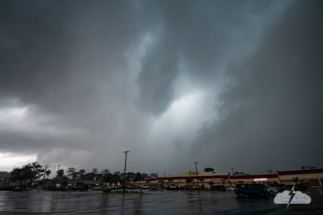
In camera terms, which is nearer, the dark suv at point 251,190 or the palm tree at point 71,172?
the dark suv at point 251,190

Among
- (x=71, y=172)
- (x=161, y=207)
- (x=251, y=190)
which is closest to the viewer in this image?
(x=161, y=207)

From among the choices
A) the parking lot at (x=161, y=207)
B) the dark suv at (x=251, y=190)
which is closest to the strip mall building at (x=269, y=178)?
the dark suv at (x=251, y=190)

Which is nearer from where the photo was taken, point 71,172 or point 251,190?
point 251,190

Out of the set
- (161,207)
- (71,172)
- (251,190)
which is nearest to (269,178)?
(251,190)

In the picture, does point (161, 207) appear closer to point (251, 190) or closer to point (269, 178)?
point (251, 190)

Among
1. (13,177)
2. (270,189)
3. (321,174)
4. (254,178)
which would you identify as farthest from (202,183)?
(13,177)

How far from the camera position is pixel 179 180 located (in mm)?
90875

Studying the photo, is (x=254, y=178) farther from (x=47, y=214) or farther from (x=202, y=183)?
(x=47, y=214)

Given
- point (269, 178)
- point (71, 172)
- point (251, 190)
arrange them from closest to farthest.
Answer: point (251, 190)
point (269, 178)
point (71, 172)

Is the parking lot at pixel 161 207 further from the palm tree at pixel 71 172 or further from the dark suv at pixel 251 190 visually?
the palm tree at pixel 71 172

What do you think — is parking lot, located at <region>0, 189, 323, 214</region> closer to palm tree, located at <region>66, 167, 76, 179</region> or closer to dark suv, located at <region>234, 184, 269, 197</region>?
dark suv, located at <region>234, 184, 269, 197</region>

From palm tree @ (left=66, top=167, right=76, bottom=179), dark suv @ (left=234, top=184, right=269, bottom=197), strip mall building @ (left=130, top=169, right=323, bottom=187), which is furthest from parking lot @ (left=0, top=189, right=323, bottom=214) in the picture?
palm tree @ (left=66, top=167, right=76, bottom=179)

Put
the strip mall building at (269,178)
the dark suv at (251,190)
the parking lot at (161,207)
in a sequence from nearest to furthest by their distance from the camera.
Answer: the parking lot at (161,207), the dark suv at (251,190), the strip mall building at (269,178)

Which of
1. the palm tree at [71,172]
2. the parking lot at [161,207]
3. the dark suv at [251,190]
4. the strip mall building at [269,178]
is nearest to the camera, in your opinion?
the parking lot at [161,207]
